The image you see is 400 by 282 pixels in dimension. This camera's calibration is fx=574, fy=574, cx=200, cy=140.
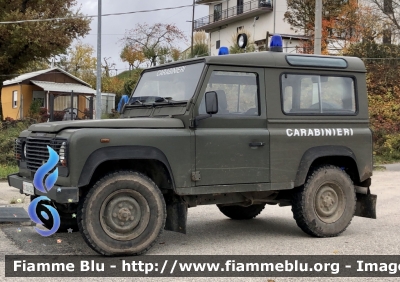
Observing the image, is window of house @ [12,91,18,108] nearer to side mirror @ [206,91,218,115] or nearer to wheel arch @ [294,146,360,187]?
wheel arch @ [294,146,360,187]

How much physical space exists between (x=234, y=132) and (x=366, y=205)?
254 centimetres

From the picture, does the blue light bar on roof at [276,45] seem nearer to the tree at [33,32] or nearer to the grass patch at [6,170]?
the grass patch at [6,170]

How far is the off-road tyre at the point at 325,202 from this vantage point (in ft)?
24.9

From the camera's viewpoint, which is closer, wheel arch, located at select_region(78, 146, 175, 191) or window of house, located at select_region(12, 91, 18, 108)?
wheel arch, located at select_region(78, 146, 175, 191)

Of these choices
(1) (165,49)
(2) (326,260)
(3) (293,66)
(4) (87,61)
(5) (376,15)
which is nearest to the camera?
(2) (326,260)

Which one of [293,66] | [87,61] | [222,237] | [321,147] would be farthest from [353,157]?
[87,61]

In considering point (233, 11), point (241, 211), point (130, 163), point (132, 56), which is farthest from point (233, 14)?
point (130, 163)

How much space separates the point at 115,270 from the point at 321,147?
3.24 meters

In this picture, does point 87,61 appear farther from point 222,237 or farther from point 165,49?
point 222,237

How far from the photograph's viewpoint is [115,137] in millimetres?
6277

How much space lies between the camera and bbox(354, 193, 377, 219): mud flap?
321 inches

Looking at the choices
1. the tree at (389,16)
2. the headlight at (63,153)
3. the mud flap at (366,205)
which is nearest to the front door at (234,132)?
the headlight at (63,153)

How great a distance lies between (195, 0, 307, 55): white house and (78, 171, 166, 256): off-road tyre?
34401mm

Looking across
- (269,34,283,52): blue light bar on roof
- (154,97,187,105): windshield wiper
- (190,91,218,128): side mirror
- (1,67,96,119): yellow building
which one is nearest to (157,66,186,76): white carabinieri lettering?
(154,97,187,105): windshield wiper
